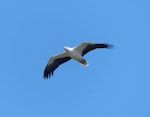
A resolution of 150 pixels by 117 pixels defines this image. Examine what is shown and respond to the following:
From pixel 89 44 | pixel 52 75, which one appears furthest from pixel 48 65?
pixel 89 44

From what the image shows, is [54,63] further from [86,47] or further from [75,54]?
[86,47]

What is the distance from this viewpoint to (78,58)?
103 ft

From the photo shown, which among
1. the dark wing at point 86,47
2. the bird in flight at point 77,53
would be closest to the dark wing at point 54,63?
the bird in flight at point 77,53

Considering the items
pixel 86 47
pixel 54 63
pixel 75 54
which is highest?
pixel 54 63

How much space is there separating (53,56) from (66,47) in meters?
1.00

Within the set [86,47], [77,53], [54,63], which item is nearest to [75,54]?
[77,53]

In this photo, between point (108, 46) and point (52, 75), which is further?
point (52, 75)

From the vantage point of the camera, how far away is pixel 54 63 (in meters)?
32.7

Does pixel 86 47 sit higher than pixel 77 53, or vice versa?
pixel 86 47

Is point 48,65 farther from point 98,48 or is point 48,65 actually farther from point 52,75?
point 98,48

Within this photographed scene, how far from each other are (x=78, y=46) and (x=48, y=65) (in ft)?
7.06

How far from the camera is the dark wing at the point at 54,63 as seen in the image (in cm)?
3242

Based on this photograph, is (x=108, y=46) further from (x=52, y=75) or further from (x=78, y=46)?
(x=52, y=75)

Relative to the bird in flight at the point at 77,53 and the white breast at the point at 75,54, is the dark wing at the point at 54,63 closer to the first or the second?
the bird in flight at the point at 77,53
